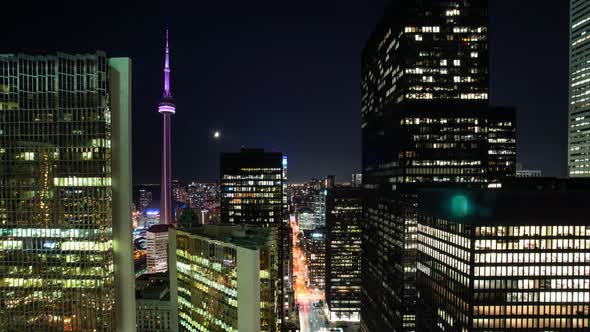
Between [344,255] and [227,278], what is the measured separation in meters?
119

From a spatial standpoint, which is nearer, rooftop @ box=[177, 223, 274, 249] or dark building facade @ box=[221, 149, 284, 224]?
rooftop @ box=[177, 223, 274, 249]

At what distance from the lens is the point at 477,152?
110750 mm

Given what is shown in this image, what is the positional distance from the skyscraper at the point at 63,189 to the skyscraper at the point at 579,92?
571ft

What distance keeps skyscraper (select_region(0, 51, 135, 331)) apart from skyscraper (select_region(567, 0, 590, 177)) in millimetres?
174060

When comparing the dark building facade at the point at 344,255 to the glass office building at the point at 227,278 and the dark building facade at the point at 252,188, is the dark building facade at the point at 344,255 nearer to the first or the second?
the dark building facade at the point at 252,188

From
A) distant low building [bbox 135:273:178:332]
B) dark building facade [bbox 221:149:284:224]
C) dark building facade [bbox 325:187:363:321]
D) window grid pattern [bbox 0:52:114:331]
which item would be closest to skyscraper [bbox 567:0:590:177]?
dark building facade [bbox 325:187:363:321]

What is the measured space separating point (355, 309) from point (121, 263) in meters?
136

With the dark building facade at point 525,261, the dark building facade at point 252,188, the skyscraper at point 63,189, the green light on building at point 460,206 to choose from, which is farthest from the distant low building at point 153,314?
the green light on building at point 460,206

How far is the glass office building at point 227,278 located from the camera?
62062mm

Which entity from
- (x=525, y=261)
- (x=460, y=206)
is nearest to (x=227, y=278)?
(x=460, y=206)

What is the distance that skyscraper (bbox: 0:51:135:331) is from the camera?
58625mm

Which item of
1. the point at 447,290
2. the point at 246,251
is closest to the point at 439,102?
the point at 447,290

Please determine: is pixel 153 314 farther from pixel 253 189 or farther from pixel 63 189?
pixel 63 189

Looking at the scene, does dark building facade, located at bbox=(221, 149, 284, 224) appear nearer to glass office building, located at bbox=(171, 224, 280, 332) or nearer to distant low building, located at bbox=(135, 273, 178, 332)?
distant low building, located at bbox=(135, 273, 178, 332)
